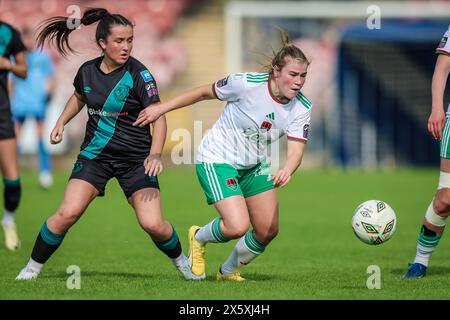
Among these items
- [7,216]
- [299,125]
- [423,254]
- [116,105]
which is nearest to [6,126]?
[7,216]

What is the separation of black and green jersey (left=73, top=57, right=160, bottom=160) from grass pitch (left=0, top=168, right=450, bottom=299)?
1.07 m

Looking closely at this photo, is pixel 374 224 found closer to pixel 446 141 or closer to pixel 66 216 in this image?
pixel 446 141

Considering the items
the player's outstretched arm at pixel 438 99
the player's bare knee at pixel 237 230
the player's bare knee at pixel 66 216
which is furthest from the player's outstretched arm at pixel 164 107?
the player's outstretched arm at pixel 438 99

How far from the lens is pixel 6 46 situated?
29.6 ft

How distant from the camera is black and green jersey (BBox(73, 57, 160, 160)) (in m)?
6.88

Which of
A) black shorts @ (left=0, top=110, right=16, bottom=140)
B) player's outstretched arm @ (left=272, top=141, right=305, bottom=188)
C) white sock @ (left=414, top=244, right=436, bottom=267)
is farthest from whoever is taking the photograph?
black shorts @ (left=0, top=110, right=16, bottom=140)

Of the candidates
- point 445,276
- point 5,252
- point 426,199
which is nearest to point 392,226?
point 445,276

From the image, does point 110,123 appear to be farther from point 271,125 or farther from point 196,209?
point 196,209

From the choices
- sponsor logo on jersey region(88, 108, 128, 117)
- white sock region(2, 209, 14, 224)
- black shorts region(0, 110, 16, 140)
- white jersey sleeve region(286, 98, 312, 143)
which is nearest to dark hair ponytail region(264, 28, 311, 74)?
white jersey sleeve region(286, 98, 312, 143)

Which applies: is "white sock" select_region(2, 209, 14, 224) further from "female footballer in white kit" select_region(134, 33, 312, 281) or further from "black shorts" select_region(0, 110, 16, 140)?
"female footballer in white kit" select_region(134, 33, 312, 281)

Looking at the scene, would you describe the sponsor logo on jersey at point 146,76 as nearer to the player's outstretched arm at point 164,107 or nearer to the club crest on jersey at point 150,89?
the club crest on jersey at point 150,89

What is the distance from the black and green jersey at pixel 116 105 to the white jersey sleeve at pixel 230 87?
1.59 feet

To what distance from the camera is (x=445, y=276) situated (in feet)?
25.0

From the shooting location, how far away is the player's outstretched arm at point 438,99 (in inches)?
275
